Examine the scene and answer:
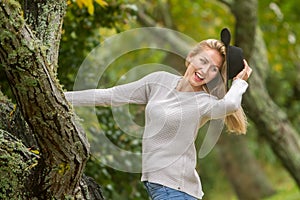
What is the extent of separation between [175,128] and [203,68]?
0.33 m

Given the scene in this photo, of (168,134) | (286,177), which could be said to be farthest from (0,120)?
(286,177)

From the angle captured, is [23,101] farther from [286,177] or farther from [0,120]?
[286,177]

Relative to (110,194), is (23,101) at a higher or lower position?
higher

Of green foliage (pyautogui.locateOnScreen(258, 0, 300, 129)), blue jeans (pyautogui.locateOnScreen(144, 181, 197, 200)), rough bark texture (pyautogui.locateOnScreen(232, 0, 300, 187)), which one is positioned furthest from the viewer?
green foliage (pyautogui.locateOnScreen(258, 0, 300, 129))

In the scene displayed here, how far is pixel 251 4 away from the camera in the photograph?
7469 millimetres

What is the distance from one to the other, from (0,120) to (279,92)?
39.3 feet

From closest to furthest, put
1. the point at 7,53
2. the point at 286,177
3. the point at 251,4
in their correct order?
the point at 7,53, the point at 251,4, the point at 286,177

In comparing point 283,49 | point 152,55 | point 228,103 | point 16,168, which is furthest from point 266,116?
point 16,168

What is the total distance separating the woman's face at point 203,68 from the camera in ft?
11.0

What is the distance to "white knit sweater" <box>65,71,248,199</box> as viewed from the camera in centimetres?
324

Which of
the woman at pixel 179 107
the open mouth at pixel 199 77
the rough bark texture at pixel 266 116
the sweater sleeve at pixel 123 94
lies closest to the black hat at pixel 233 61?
the woman at pixel 179 107

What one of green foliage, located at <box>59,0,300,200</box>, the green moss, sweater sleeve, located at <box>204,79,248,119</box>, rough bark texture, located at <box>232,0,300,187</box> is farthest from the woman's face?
rough bark texture, located at <box>232,0,300,187</box>

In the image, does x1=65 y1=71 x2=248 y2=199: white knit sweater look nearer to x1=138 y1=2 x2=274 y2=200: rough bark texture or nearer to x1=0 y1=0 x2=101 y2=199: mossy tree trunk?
x1=0 y1=0 x2=101 y2=199: mossy tree trunk

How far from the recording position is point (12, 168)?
10.1ft
